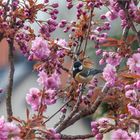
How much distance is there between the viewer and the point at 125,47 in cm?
133

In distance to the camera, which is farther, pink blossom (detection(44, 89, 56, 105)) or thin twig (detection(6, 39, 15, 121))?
thin twig (detection(6, 39, 15, 121))

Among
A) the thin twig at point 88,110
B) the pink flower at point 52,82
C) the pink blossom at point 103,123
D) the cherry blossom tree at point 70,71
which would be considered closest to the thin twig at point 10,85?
the cherry blossom tree at point 70,71

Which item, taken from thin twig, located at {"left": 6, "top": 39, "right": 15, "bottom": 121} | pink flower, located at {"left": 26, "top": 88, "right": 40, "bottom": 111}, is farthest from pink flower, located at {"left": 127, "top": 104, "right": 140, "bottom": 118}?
thin twig, located at {"left": 6, "top": 39, "right": 15, "bottom": 121}

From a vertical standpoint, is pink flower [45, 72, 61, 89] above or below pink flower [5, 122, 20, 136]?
above

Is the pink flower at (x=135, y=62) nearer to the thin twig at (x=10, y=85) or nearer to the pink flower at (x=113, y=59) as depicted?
the pink flower at (x=113, y=59)

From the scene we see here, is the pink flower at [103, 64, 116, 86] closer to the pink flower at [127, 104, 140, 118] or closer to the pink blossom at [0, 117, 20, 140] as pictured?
the pink flower at [127, 104, 140, 118]

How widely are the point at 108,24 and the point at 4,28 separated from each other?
17.4 inches

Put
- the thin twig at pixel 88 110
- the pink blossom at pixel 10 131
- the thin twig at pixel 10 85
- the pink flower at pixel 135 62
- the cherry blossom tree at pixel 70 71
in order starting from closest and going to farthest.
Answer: the pink blossom at pixel 10 131 < the cherry blossom tree at pixel 70 71 < the pink flower at pixel 135 62 < the thin twig at pixel 88 110 < the thin twig at pixel 10 85

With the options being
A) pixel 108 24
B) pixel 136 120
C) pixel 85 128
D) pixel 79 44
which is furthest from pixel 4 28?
pixel 85 128

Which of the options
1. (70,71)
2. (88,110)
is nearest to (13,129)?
(88,110)

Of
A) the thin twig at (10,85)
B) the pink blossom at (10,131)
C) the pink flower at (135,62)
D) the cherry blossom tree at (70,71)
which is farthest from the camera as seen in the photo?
the thin twig at (10,85)

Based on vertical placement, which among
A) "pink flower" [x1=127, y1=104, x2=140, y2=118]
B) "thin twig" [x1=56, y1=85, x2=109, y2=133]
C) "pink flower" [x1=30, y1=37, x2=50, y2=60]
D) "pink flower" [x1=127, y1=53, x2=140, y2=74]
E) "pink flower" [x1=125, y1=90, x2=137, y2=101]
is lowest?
"thin twig" [x1=56, y1=85, x2=109, y2=133]

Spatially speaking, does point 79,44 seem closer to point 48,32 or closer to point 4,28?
point 48,32

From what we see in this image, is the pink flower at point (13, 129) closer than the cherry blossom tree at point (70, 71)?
Yes
